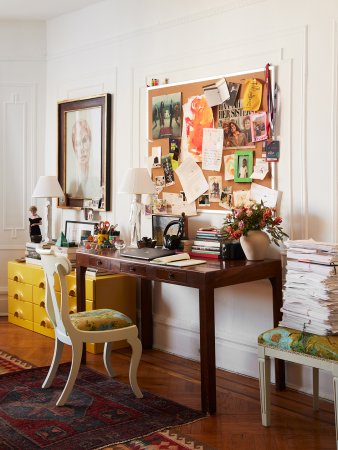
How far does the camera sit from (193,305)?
4527 millimetres

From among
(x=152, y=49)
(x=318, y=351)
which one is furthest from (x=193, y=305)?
(x=152, y=49)

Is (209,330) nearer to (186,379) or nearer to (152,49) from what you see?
(186,379)

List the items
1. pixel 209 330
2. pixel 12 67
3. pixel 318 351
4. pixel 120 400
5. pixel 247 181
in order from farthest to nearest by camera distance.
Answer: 1. pixel 12 67
2. pixel 247 181
3. pixel 120 400
4. pixel 209 330
5. pixel 318 351

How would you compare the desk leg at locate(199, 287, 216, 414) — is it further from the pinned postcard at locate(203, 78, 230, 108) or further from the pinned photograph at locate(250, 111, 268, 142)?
the pinned postcard at locate(203, 78, 230, 108)

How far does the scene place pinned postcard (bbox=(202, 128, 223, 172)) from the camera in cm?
424

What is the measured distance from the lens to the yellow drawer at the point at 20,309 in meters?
5.39

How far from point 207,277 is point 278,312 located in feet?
2.32

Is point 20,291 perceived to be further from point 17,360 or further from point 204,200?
point 204,200

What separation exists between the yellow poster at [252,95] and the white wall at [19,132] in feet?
8.60

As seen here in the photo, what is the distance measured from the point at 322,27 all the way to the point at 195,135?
1.17 meters

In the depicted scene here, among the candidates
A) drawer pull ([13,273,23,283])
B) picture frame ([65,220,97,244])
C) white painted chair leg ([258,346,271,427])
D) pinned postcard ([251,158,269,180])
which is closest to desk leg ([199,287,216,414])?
white painted chair leg ([258,346,271,427])

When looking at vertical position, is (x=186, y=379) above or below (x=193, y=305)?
below

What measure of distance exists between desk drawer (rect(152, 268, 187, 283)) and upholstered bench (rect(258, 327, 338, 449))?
0.56 m

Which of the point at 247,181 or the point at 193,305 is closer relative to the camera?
the point at 247,181
